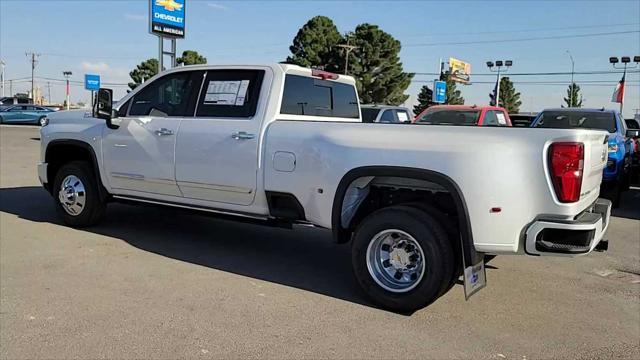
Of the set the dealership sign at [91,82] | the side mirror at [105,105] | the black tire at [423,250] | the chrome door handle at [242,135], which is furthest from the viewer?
the dealership sign at [91,82]

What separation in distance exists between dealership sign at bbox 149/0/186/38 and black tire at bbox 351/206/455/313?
18.4m

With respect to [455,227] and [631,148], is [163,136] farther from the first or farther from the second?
[631,148]

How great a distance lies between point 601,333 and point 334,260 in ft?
8.86

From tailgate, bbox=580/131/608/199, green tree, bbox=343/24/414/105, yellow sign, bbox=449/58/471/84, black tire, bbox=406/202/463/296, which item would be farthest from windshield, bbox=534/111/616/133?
yellow sign, bbox=449/58/471/84

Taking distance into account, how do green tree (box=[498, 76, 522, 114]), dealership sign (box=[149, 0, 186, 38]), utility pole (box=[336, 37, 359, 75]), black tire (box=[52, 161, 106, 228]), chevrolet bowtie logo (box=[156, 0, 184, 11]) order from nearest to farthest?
black tire (box=[52, 161, 106, 228]) → dealership sign (box=[149, 0, 186, 38]) → chevrolet bowtie logo (box=[156, 0, 184, 11]) → utility pole (box=[336, 37, 359, 75]) → green tree (box=[498, 76, 522, 114])

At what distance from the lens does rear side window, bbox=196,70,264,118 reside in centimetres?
558

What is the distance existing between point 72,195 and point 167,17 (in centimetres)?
1594

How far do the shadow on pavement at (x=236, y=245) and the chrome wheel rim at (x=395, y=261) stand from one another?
0.30 meters

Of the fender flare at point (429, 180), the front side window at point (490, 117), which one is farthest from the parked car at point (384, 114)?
the fender flare at point (429, 180)

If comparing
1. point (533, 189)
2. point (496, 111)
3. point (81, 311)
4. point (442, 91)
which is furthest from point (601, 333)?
point (442, 91)

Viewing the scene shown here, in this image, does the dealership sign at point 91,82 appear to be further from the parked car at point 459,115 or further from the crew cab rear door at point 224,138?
the crew cab rear door at point 224,138

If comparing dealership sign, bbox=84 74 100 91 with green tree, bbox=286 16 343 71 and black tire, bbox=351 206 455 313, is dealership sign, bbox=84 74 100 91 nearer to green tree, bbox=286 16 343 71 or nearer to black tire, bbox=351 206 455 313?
green tree, bbox=286 16 343 71

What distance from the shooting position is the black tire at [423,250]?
14.1ft

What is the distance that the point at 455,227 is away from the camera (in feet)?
14.6
